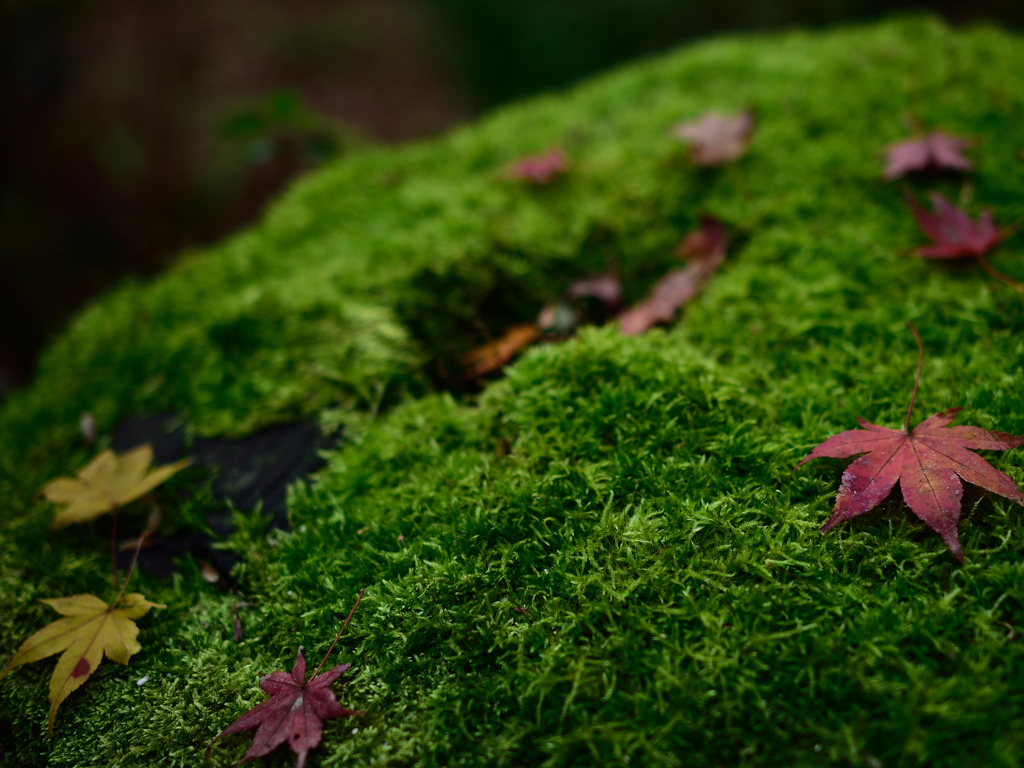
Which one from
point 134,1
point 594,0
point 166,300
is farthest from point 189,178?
point 594,0

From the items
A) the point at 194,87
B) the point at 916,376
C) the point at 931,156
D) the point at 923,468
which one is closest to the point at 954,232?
the point at 931,156

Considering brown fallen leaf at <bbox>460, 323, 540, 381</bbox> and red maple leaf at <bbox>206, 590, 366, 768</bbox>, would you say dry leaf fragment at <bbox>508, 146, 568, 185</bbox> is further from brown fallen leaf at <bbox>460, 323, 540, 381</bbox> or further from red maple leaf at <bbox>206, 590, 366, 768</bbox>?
red maple leaf at <bbox>206, 590, 366, 768</bbox>

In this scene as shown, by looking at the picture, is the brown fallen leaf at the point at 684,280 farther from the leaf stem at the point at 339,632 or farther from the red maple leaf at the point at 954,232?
the leaf stem at the point at 339,632

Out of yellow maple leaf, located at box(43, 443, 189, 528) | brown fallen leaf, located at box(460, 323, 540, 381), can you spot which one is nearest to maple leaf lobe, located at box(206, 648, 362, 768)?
yellow maple leaf, located at box(43, 443, 189, 528)

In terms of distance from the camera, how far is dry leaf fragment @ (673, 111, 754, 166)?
2.64 metres

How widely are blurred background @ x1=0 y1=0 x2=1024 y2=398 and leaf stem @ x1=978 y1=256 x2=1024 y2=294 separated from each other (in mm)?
5806

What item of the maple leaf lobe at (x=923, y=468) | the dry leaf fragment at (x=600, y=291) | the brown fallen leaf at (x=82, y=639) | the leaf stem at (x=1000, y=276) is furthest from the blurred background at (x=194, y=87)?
the maple leaf lobe at (x=923, y=468)

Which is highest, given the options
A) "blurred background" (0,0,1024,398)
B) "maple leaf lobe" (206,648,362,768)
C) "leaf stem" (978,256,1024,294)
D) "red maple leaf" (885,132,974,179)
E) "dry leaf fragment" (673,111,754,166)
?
"blurred background" (0,0,1024,398)

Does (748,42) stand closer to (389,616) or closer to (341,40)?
(389,616)

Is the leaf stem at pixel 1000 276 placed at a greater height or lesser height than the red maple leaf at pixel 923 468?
greater

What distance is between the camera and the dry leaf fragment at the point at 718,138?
264 cm

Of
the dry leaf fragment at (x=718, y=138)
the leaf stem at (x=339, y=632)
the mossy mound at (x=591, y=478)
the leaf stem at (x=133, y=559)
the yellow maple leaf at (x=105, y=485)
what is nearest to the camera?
the mossy mound at (x=591, y=478)

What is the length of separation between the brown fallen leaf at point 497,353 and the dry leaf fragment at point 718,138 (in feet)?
4.44

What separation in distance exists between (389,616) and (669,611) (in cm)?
→ 67
